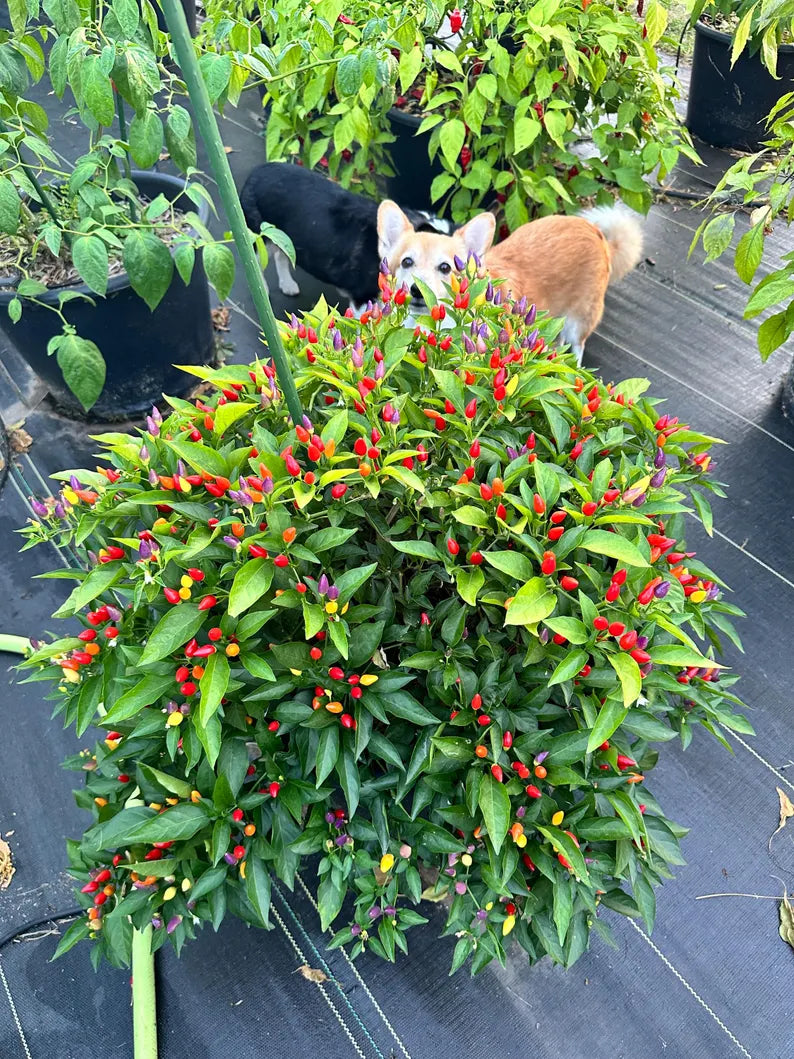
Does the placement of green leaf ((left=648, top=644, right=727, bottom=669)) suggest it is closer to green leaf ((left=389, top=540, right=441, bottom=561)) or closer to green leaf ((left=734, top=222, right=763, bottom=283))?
green leaf ((left=389, top=540, right=441, bottom=561))

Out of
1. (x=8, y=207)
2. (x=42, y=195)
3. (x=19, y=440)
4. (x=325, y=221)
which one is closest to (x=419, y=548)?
(x=8, y=207)

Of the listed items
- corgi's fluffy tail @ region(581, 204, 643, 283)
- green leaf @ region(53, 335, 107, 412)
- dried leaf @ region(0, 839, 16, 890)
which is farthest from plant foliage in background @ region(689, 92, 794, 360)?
dried leaf @ region(0, 839, 16, 890)

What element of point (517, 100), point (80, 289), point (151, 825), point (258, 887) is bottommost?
point (258, 887)

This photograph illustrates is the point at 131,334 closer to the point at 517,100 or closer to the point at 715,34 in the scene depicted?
the point at 517,100

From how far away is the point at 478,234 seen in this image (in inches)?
101

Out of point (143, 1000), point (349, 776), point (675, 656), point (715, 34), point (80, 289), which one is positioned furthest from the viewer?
point (715, 34)

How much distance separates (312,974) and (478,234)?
2230mm

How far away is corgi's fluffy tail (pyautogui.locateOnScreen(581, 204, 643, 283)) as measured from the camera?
299 centimetres

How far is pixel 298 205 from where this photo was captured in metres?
3.03

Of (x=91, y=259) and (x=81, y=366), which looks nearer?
(x=91, y=259)

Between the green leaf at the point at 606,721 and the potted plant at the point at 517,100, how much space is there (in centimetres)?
208

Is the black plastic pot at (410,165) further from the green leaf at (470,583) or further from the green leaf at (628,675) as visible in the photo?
the green leaf at (628,675)

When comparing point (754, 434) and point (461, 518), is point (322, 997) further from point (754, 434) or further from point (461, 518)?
point (754, 434)

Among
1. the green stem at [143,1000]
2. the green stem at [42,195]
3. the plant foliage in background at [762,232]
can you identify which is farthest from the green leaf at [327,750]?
the green stem at [42,195]
